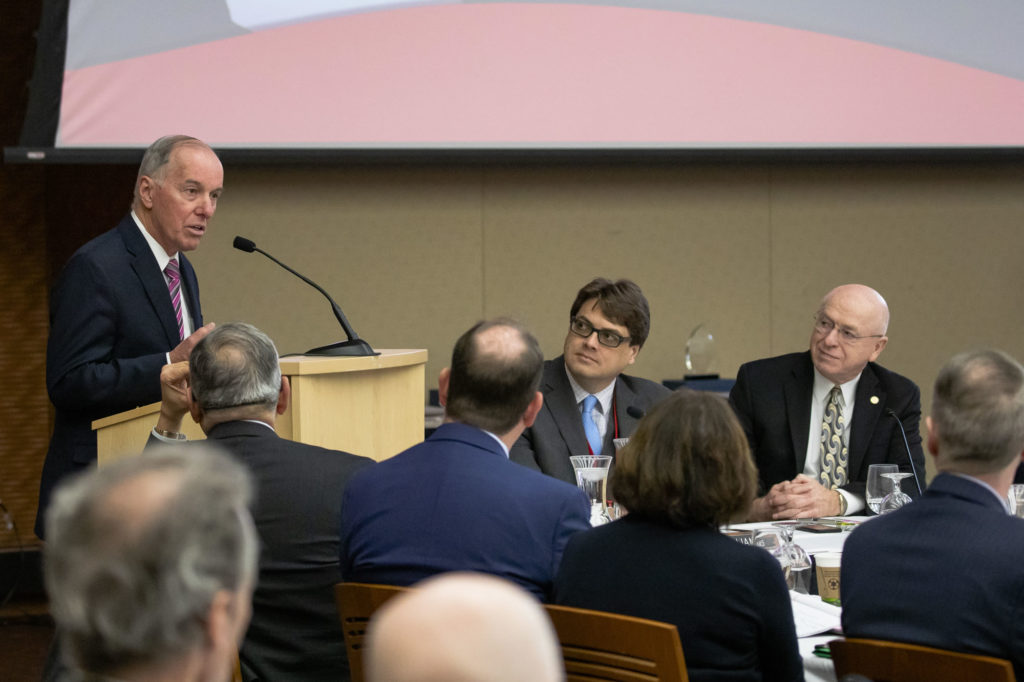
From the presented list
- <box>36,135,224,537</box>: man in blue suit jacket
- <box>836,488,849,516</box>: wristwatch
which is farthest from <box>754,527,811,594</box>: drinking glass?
<box>36,135,224,537</box>: man in blue suit jacket

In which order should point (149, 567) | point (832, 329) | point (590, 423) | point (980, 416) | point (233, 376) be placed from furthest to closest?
point (832, 329) < point (590, 423) < point (233, 376) < point (980, 416) < point (149, 567)

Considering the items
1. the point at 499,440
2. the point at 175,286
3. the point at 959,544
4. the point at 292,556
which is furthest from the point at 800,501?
the point at 175,286

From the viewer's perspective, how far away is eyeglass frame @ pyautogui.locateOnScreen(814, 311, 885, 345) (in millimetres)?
3625

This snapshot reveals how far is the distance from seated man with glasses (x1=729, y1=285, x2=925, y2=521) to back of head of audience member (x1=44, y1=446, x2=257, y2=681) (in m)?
2.84

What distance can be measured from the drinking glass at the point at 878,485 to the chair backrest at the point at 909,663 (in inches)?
53.5

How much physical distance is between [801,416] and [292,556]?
1995 millimetres

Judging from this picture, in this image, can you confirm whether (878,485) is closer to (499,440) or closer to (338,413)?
(499,440)

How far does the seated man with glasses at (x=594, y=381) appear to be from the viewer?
340cm

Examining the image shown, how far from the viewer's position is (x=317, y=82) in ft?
16.1

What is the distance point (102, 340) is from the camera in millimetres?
2955

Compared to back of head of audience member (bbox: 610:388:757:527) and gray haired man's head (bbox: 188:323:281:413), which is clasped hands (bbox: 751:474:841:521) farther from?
gray haired man's head (bbox: 188:323:281:413)

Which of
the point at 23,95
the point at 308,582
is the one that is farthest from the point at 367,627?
the point at 23,95

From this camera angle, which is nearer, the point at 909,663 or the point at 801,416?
the point at 909,663

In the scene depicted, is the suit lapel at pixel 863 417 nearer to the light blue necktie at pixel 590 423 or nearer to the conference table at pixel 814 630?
the light blue necktie at pixel 590 423
